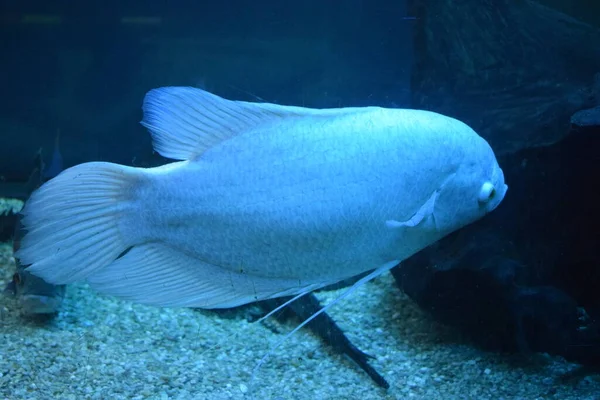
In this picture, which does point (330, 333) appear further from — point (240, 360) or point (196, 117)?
point (196, 117)

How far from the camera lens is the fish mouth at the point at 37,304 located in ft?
13.2

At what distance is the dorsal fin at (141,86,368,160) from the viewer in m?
1.65

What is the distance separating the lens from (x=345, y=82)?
511 centimetres

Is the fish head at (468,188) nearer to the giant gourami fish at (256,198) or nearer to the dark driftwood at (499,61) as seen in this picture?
the giant gourami fish at (256,198)

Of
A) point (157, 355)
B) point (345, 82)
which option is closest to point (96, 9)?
point (345, 82)

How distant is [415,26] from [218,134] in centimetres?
295

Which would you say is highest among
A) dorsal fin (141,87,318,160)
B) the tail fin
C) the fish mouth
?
dorsal fin (141,87,318,160)

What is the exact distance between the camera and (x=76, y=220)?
160 cm

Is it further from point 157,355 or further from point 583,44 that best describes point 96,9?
point 583,44

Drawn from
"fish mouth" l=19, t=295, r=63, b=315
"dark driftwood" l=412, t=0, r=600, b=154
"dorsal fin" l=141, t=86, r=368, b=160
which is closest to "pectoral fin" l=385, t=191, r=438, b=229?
"dorsal fin" l=141, t=86, r=368, b=160

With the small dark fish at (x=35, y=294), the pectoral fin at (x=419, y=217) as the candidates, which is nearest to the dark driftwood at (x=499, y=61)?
the pectoral fin at (x=419, y=217)

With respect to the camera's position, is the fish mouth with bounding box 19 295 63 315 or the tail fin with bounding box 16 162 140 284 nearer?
the tail fin with bounding box 16 162 140 284

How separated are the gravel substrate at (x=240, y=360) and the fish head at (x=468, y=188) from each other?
1.76m

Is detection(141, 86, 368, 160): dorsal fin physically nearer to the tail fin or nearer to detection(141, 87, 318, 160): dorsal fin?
detection(141, 87, 318, 160): dorsal fin
